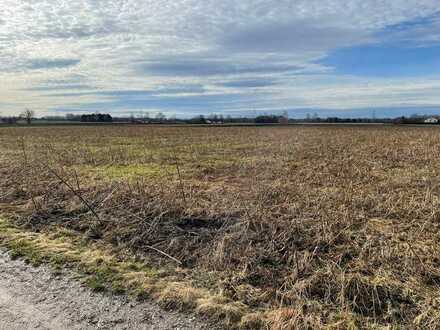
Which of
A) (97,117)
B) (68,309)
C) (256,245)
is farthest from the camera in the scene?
(97,117)

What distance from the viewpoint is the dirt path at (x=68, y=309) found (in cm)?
381

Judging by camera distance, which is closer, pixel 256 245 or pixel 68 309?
pixel 68 309

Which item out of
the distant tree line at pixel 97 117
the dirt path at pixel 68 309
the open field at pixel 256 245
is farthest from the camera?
the distant tree line at pixel 97 117

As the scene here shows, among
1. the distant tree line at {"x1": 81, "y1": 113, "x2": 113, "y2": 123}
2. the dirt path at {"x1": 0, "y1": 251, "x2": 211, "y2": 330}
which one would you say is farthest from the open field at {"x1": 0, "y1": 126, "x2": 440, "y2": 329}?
the distant tree line at {"x1": 81, "y1": 113, "x2": 113, "y2": 123}

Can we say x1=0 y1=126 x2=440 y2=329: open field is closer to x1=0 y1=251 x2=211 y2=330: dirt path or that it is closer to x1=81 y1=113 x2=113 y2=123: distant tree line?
x1=0 y1=251 x2=211 y2=330: dirt path

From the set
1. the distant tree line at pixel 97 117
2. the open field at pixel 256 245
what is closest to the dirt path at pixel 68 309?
the open field at pixel 256 245

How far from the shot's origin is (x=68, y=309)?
4.11 meters

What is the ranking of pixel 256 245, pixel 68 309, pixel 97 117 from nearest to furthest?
pixel 68 309 < pixel 256 245 < pixel 97 117

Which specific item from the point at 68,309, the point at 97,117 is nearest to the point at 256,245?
the point at 68,309

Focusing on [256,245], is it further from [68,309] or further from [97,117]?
[97,117]

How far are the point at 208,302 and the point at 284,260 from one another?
1572mm

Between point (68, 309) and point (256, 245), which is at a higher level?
point (256, 245)

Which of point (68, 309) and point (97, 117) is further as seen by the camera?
point (97, 117)

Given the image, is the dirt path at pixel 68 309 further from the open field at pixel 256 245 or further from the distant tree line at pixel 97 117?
the distant tree line at pixel 97 117
